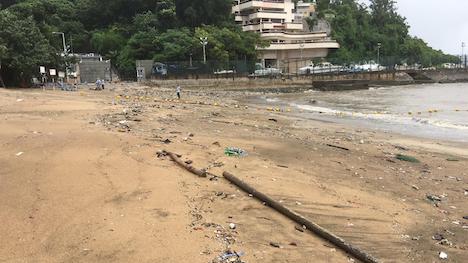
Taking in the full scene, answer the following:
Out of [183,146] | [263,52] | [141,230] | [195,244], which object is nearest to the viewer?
[195,244]

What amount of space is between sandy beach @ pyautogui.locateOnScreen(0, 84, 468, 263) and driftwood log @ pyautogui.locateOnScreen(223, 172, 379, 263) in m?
0.12

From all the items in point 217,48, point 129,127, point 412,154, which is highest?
point 217,48

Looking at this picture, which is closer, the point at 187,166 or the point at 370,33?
the point at 187,166

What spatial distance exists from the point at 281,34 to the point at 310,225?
313ft

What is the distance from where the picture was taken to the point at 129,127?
1545 centimetres

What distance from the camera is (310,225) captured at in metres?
6.95

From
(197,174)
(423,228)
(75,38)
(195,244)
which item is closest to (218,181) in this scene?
(197,174)

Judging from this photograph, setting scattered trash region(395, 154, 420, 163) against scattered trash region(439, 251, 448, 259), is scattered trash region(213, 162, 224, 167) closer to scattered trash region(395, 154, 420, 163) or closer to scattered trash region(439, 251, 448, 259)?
scattered trash region(439, 251, 448, 259)

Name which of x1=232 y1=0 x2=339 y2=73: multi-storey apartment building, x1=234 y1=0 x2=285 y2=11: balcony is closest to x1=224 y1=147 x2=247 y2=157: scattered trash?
x1=232 y1=0 x2=339 y2=73: multi-storey apartment building

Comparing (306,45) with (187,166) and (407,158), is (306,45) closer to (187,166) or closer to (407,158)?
(407,158)

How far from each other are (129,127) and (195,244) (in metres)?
9.89

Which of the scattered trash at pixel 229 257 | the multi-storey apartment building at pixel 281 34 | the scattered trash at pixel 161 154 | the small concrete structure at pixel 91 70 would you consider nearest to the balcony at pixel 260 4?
the multi-storey apartment building at pixel 281 34

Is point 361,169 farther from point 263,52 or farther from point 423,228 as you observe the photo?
point 263,52

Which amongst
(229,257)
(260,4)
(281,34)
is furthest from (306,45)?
(229,257)
